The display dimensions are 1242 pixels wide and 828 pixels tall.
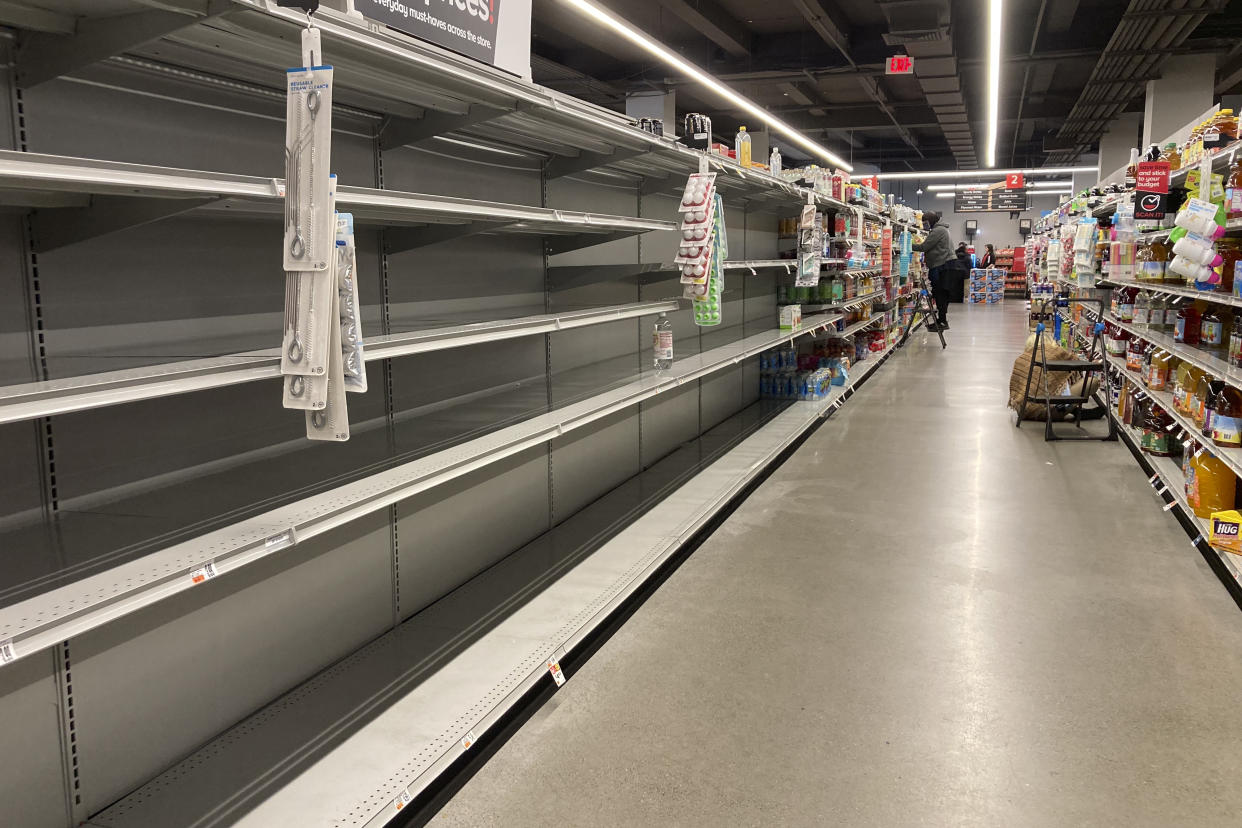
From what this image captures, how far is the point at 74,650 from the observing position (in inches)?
77.0

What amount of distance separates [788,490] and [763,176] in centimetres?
198

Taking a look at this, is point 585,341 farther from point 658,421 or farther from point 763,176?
point 763,176

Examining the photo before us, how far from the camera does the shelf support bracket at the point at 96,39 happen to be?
1626 mm

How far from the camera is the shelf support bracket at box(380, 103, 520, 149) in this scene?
271 centimetres

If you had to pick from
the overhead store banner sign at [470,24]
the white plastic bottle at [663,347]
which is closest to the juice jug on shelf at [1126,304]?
the white plastic bottle at [663,347]

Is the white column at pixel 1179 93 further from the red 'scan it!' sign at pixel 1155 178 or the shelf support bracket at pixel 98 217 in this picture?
the shelf support bracket at pixel 98 217

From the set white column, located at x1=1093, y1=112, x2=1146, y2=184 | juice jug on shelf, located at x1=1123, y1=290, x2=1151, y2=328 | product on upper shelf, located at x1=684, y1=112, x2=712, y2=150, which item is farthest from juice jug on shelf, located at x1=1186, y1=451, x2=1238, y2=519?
white column, located at x1=1093, y1=112, x2=1146, y2=184

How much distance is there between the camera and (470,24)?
2621mm

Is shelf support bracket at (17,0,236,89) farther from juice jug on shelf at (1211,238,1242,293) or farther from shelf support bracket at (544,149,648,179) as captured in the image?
juice jug on shelf at (1211,238,1242,293)

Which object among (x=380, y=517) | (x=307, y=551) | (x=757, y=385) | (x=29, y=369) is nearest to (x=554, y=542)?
(x=380, y=517)

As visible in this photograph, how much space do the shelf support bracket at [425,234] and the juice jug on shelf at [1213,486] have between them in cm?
367

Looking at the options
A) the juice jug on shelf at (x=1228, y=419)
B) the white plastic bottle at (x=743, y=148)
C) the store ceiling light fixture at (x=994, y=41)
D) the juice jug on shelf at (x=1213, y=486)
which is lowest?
the juice jug on shelf at (x=1213, y=486)

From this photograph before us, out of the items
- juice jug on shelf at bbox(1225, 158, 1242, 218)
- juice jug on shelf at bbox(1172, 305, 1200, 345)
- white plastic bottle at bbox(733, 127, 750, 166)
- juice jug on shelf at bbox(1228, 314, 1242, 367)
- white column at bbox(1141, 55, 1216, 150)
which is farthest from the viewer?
white column at bbox(1141, 55, 1216, 150)

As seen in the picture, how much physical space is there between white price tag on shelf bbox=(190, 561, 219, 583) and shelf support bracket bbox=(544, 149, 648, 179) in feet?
8.40
